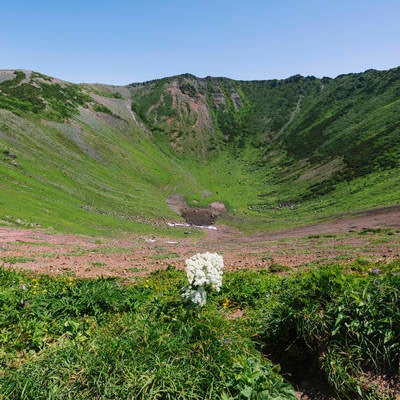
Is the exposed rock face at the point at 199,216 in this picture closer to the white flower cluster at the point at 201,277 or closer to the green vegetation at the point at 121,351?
the green vegetation at the point at 121,351

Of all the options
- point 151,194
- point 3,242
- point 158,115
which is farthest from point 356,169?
point 158,115

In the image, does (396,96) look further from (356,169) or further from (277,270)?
(277,270)

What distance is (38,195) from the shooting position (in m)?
53.6

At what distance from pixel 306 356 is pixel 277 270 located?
9740mm

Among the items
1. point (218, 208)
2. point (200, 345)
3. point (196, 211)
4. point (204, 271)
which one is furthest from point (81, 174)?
point (200, 345)

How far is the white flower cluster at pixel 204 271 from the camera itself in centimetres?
727

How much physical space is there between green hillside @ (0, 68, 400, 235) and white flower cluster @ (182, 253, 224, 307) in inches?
1549

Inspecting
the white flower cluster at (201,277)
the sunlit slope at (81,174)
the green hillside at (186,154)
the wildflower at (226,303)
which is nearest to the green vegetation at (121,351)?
the white flower cluster at (201,277)

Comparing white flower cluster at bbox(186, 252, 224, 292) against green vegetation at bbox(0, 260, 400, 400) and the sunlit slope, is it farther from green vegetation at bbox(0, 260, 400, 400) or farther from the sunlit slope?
the sunlit slope

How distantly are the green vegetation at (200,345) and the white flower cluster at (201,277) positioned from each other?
0.40 m

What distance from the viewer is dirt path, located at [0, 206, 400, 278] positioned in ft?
61.7

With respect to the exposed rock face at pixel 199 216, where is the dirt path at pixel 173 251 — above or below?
above

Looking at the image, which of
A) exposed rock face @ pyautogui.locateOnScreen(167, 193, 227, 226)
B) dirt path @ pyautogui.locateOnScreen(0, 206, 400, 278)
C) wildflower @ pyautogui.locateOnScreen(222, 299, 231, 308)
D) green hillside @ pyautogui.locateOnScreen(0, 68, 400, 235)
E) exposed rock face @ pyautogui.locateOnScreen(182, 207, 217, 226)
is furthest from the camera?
exposed rock face @ pyautogui.locateOnScreen(167, 193, 227, 226)

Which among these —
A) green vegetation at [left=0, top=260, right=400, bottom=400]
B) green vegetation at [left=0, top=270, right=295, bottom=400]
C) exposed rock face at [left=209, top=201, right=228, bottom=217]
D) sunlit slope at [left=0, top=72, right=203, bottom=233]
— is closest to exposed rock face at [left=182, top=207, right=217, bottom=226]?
exposed rock face at [left=209, top=201, right=228, bottom=217]
